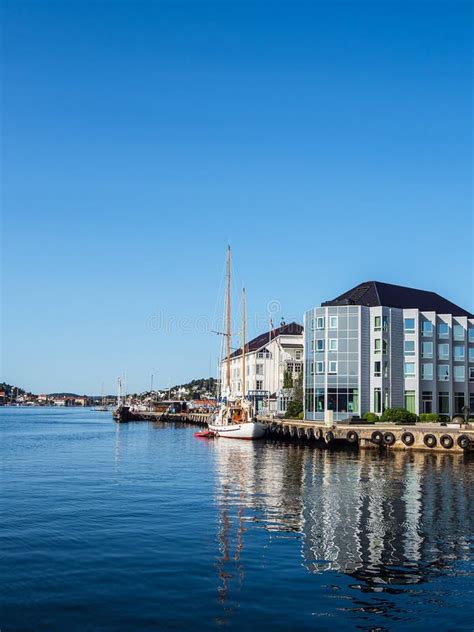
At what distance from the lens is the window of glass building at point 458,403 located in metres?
89.3

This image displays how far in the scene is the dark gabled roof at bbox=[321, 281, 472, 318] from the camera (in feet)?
294

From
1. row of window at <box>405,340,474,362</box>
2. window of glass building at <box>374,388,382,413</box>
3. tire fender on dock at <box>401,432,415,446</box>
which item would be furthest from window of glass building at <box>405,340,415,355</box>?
tire fender on dock at <box>401,432,415,446</box>

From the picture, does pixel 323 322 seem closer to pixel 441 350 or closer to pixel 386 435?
pixel 441 350

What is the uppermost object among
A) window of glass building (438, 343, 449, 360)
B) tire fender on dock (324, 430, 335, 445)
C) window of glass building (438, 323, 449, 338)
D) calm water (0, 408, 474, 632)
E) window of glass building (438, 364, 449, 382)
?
window of glass building (438, 323, 449, 338)

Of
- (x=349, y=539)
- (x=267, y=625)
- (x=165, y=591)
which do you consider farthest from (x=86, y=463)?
(x=267, y=625)

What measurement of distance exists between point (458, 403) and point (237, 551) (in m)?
72.3

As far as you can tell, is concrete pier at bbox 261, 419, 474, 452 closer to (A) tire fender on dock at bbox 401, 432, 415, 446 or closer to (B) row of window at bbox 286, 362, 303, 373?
(A) tire fender on dock at bbox 401, 432, 415, 446

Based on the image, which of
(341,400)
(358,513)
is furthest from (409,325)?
(358,513)

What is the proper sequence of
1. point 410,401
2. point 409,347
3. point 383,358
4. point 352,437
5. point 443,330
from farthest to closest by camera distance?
point 443,330 < point 409,347 < point 410,401 < point 383,358 < point 352,437

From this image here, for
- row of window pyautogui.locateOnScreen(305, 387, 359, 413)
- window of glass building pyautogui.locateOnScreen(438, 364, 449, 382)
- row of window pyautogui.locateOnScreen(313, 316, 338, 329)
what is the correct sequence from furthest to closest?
window of glass building pyautogui.locateOnScreen(438, 364, 449, 382) → row of window pyautogui.locateOnScreen(313, 316, 338, 329) → row of window pyautogui.locateOnScreen(305, 387, 359, 413)

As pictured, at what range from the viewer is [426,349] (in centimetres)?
8800

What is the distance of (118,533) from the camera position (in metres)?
26.9

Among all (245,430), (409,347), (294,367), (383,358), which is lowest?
(245,430)

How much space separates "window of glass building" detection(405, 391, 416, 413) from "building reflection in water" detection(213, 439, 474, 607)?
2850 cm
